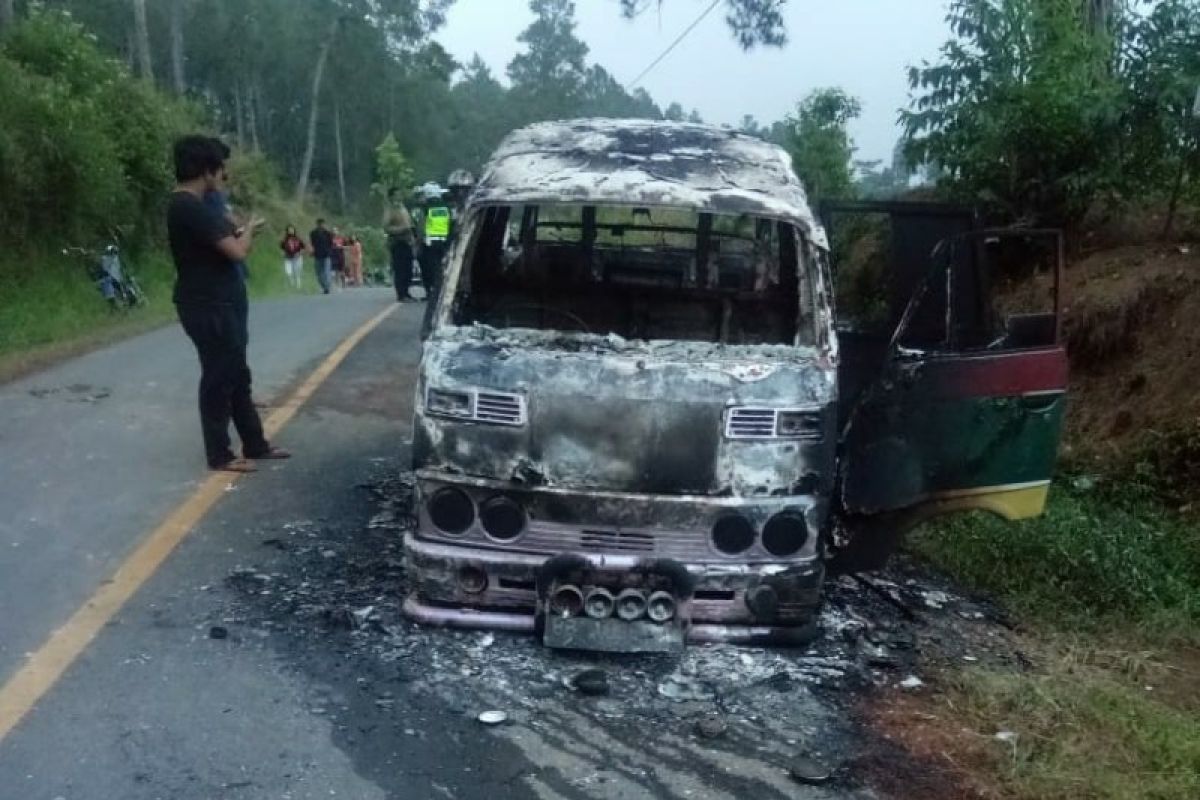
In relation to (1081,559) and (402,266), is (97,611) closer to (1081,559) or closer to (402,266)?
(1081,559)

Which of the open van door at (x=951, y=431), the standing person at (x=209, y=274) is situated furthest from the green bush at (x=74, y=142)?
the open van door at (x=951, y=431)

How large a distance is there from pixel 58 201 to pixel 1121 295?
16.2 m

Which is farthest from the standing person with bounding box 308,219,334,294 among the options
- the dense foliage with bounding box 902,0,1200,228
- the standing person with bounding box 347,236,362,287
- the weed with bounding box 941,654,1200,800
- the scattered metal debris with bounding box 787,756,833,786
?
the scattered metal debris with bounding box 787,756,833,786

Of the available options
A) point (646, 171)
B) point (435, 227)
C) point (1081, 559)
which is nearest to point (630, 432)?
point (646, 171)

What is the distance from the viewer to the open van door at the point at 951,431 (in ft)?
17.2

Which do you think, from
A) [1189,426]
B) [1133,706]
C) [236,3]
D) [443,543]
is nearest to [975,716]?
[1133,706]

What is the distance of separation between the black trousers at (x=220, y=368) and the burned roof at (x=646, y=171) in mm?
2112

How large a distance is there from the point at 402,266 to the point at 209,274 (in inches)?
458

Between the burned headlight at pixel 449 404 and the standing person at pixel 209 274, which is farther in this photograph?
the standing person at pixel 209 274

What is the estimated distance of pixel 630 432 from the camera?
15.8 ft

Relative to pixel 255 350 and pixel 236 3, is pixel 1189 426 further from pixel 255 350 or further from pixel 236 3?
pixel 236 3

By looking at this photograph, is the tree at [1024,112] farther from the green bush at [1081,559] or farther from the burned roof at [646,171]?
the burned roof at [646,171]

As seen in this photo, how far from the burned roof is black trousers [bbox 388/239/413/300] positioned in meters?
12.3

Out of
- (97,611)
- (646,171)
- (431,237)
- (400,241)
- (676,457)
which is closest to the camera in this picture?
(676,457)
